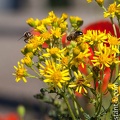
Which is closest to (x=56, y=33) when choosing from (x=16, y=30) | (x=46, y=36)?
(x=46, y=36)

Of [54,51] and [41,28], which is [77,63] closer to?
[54,51]

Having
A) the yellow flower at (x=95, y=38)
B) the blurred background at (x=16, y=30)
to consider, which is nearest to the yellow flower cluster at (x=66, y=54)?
the yellow flower at (x=95, y=38)

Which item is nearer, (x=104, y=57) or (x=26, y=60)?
(x=104, y=57)

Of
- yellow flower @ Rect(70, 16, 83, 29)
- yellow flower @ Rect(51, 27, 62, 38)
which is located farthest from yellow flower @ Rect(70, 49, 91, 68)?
yellow flower @ Rect(70, 16, 83, 29)

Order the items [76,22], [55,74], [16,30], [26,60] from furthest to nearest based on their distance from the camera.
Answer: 1. [16,30]
2. [76,22]
3. [26,60]
4. [55,74]

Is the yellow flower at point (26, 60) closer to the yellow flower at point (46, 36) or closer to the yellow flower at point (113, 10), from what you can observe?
the yellow flower at point (46, 36)

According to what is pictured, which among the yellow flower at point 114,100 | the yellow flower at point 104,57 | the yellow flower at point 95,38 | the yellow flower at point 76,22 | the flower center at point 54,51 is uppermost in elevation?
the yellow flower at point 76,22

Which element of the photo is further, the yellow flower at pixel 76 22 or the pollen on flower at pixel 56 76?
the yellow flower at pixel 76 22
